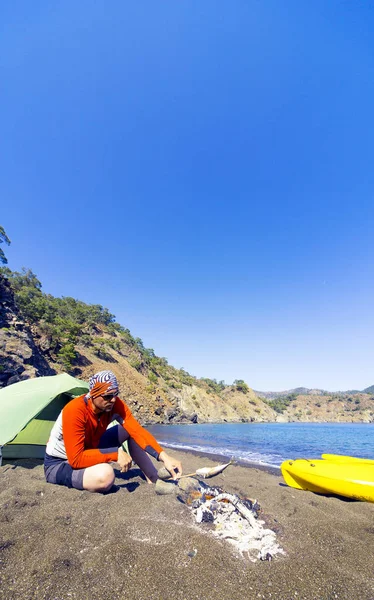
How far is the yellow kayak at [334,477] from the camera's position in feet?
17.6

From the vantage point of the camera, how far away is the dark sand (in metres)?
2.25

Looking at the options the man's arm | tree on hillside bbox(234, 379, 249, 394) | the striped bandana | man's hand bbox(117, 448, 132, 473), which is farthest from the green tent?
tree on hillside bbox(234, 379, 249, 394)

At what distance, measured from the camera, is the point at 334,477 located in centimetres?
557

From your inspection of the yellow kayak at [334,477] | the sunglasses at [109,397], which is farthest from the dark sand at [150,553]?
the sunglasses at [109,397]

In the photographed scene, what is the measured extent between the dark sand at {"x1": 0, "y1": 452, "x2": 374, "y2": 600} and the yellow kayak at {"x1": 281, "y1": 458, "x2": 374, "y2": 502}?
1.22m

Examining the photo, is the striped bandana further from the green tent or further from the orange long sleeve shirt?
the green tent

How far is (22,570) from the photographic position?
230 centimetres

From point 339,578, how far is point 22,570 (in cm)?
298

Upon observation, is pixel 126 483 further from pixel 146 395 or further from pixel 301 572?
pixel 146 395

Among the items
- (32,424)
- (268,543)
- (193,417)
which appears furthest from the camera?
(193,417)

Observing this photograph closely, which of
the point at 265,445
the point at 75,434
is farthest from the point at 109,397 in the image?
the point at 265,445

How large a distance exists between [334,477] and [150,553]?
15.2 ft

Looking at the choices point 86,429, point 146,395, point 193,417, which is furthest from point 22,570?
point 193,417

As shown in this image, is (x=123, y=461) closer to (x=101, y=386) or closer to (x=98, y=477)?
(x=98, y=477)
